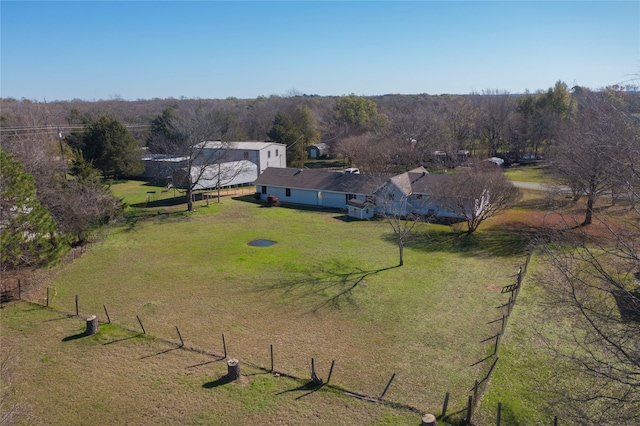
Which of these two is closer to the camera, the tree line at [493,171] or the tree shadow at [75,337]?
the tree line at [493,171]

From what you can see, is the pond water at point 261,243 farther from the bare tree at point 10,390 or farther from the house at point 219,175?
the bare tree at point 10,390

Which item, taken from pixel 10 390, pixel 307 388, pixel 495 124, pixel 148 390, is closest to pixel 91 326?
pixel 10 390

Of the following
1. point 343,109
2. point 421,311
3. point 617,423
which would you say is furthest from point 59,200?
point 343,109

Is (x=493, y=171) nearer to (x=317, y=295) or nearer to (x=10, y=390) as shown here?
(x=317, y=295)

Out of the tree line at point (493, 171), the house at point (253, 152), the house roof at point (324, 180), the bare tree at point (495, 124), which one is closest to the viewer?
the tree line at point (493, 171)

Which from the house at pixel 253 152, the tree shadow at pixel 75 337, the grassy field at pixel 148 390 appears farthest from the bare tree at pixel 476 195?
the house at pixel 253 152

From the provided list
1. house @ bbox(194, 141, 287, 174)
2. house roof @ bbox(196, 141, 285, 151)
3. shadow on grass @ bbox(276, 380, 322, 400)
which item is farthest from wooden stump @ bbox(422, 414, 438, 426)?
house roof @ bbox(196, 141, 285, 151)

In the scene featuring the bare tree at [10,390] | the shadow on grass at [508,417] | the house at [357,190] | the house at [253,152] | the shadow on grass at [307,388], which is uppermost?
the house at [253,152]
